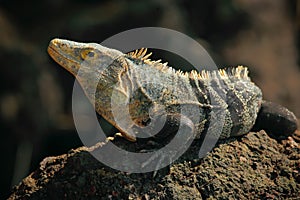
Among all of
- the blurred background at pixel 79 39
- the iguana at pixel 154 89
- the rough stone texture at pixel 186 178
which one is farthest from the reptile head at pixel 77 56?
the blurred background at pixel 79 39

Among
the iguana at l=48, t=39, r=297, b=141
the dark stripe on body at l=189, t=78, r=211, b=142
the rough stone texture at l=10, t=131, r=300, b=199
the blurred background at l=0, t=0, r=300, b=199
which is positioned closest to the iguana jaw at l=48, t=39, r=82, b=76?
the iguana at l=48, t=39, r=297, b=141

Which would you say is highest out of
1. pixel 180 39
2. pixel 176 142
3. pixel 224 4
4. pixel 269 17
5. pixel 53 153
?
pixel 269 17

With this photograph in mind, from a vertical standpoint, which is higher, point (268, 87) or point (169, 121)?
point (268, 87)

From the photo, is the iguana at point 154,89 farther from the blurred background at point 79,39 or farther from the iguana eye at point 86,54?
the blurred background at point 79,39

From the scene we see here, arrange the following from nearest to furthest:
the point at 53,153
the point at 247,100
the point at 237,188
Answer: the point at 237,188 → the point at 247,100 → the point at 53,153

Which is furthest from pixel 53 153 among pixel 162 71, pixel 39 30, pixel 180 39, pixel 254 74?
pixel 162 71

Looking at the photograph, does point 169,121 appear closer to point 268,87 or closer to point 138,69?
point 138,69

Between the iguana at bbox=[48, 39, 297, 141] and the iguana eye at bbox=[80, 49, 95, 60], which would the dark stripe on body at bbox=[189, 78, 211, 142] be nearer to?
the iguana at bbox=[48, 39, 297, 141]
